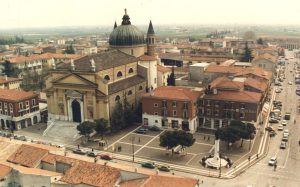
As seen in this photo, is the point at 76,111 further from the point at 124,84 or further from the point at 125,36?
the point at 125,36

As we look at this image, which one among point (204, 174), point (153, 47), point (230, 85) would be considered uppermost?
point (153, 47)

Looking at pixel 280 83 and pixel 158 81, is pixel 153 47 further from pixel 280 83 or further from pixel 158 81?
pixel 280 83

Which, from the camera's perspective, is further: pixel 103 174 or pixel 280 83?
pixel 280 83

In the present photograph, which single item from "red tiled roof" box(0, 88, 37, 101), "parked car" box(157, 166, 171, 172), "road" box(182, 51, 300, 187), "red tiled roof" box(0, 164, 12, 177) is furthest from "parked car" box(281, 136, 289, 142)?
"red tiled roof" box(0, 88, 37, 101)

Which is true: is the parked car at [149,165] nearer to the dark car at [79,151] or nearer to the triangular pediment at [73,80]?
the dark car at [79,151]

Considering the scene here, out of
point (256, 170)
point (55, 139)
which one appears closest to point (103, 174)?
point (256, 170)

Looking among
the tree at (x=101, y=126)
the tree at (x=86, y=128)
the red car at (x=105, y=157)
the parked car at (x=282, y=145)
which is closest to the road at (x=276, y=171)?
the parked car at (x=282, y=145)

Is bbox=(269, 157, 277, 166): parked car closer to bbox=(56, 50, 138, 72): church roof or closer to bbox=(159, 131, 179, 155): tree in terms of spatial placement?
bbox=(159, 131, 179, 155): tree
